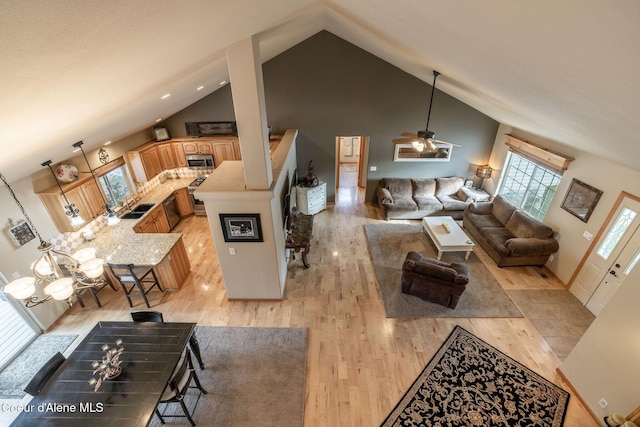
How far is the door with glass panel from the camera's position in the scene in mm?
4121

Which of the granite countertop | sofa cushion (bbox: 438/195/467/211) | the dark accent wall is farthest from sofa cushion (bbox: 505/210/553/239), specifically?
the granite countertop

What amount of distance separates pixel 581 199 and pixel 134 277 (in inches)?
314

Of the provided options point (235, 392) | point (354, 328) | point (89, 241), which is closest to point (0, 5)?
point (235, 392)

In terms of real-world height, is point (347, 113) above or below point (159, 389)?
above

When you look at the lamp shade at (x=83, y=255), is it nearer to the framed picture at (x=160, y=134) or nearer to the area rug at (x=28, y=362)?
the area rug at (x=28, y=362)

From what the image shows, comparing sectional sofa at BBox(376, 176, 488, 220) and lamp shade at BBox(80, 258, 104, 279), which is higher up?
lamp shade at BBox(80, 258, 104, 279)

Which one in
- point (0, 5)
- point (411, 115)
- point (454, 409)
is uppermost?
point (0, 5)

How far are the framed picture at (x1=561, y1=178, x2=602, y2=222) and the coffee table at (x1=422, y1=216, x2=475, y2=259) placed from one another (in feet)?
5.89

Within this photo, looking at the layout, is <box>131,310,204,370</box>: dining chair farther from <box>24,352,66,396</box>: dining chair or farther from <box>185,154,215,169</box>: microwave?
<box>185,154,215,169</box>: microwave

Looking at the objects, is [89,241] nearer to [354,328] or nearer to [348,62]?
[354,328]

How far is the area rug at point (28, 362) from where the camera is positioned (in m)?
3.69

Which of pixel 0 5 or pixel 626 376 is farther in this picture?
pixel 626 376

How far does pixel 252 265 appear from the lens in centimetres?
459

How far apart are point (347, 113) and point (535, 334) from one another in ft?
19.8
